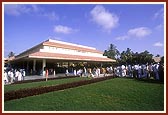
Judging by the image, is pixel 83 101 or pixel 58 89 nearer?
pixel 83 101

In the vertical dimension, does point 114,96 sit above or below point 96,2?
below

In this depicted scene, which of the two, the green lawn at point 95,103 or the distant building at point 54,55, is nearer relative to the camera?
the green lawn at point 95,103

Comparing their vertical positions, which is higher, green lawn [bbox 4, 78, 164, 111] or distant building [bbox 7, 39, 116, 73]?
distant building [bbox 7, 39, 116, 73]

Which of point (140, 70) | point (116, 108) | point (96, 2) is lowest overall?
point (116, 108)

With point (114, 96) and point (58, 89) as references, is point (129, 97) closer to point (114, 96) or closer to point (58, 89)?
point (114, 96)

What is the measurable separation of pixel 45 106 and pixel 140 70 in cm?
1254

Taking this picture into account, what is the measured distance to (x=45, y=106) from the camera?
Answer: 8.52 metres

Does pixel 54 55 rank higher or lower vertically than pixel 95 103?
higher

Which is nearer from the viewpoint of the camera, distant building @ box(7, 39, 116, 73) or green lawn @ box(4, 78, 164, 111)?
green lawn @ box(4, 78, 164, 111)

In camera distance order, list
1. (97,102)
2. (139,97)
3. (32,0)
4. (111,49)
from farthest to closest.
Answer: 1. (111,49)
2. (139,97)
3. (97,102)
4. (32,0)

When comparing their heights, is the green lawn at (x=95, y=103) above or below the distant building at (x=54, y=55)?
below

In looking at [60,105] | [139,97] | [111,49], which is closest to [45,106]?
[60,105]

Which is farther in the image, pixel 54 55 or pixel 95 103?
pixel 54 55

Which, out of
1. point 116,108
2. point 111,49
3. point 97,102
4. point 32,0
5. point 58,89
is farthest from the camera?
point 111,49
